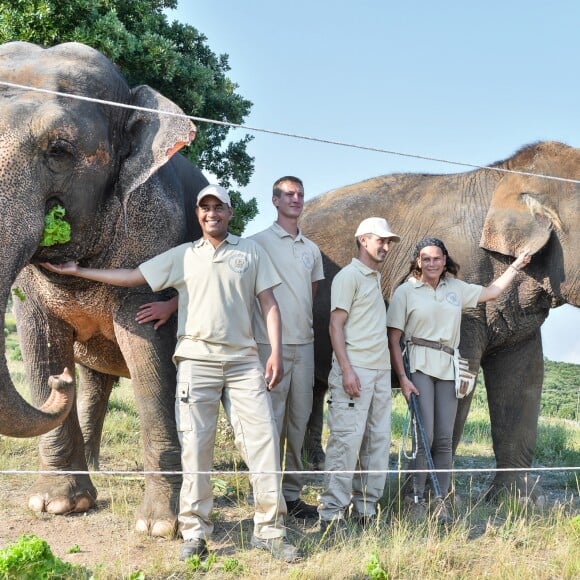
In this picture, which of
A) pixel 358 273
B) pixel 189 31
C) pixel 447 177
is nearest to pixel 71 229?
pixel 358 273

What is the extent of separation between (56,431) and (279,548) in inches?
86.3

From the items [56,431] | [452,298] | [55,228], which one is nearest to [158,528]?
[56,431]

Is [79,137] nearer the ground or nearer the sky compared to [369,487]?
nearer the sky

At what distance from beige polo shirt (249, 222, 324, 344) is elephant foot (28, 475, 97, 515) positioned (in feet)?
5.85

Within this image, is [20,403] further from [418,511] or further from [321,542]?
[418,511]

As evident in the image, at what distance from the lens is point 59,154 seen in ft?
18.1

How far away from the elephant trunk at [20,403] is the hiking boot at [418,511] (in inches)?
101

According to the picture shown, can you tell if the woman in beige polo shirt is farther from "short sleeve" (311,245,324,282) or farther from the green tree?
the green tree

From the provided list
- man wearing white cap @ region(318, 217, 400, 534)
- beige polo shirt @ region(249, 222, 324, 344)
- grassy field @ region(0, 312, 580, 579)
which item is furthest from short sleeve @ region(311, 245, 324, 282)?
grassy field @ region(0, 312, 580, 579)

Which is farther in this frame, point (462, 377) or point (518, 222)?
point (518, 222)

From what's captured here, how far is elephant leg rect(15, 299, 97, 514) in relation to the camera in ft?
21.7

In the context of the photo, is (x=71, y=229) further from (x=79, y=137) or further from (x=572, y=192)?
(x=572, y=192)

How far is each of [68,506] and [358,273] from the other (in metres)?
2.68

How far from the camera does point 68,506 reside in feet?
21.8
